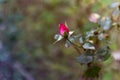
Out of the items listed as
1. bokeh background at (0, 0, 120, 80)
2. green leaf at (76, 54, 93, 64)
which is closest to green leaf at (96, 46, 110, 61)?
green leaf at (76, 54, 93, 64)

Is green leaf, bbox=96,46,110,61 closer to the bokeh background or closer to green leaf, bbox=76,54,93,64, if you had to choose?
green leaf, bbox=76,54,93,64

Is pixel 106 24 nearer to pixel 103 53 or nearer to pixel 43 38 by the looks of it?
pixel 103 53

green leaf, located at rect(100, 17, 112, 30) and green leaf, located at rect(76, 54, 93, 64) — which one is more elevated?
green leaf, located at rect(100, 17, 112, 30)

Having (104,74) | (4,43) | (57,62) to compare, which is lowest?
(104,74)

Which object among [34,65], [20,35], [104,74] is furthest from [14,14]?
[104,74]

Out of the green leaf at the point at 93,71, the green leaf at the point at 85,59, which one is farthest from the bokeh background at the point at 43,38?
the green leaf at the point at 85,59

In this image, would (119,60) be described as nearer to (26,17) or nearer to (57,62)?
(57,62)

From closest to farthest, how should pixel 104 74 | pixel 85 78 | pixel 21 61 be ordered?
pixel 85 78
pixel 104 74
pixel 21 61

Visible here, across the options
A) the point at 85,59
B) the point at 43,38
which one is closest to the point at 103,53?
the point at 85,59
